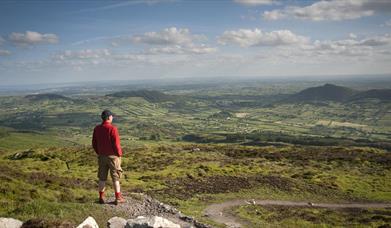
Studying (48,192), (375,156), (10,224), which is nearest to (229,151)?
(375,156)

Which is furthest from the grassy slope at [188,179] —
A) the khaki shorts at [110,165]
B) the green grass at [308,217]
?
the green grass at [308,217]

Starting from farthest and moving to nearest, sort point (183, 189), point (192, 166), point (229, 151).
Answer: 1. point (229, 151)
2. point (192, 166)
3. point (183, 189)

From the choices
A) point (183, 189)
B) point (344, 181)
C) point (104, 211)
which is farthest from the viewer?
point (344, 181)

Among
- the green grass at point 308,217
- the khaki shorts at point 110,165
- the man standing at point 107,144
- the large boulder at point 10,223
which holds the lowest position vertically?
the green grass at point 308,217

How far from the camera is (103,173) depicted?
17.7m

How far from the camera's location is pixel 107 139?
17.1 m

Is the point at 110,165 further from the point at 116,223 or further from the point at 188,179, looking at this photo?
the point at 188,179

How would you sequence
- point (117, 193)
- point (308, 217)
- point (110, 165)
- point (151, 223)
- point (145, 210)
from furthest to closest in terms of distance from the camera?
point (308, 217)
point (145, 210)
point (117, 193)
point (110, 165)
point (151, 223)

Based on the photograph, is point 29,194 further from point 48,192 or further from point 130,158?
point 130,158

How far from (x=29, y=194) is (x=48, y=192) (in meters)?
1.34

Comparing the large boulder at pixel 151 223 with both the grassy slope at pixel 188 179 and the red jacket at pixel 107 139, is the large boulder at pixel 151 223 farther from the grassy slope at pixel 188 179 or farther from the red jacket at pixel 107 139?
the red jacket at pixel 107 139

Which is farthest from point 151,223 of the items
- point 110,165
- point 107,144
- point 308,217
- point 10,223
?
point 308,217

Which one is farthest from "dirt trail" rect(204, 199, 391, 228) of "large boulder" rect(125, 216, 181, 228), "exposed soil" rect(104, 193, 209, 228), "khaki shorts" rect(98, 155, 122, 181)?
"large boulder" rect(125, 216, 181, 228)

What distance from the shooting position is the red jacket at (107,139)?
17031 mm
